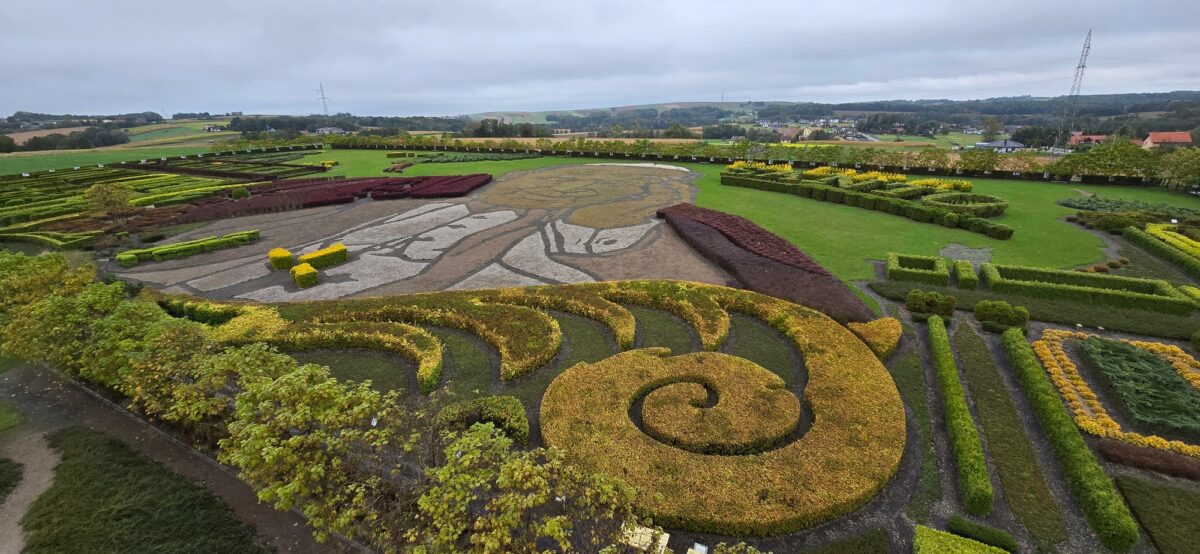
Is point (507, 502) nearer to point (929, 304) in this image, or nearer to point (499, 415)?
point (499, 415)

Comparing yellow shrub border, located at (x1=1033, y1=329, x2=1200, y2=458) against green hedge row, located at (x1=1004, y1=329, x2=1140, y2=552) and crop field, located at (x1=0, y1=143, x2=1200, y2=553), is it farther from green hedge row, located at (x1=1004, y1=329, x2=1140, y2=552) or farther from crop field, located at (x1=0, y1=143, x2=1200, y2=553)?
green hedge row, located at (x1=1004, y1=329, x2=1140, y2=552)

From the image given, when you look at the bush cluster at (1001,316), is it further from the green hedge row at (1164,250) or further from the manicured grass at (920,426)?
the green hedge row at (1164,250)

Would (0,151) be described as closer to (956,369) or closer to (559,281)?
(559,281)

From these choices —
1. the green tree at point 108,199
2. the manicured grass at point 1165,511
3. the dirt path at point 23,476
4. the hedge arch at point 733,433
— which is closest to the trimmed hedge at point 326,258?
the dirt path at point 23,476

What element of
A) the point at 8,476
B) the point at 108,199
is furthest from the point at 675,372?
the point at 108,199

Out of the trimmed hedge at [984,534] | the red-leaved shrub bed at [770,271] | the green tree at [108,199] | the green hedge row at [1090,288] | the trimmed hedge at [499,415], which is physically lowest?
the trimmed hedge at [984,534]

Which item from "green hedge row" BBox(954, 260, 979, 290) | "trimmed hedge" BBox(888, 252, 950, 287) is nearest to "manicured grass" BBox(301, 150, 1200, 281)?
"trimmed hedge" BBox(888, 252, 950, 287)
